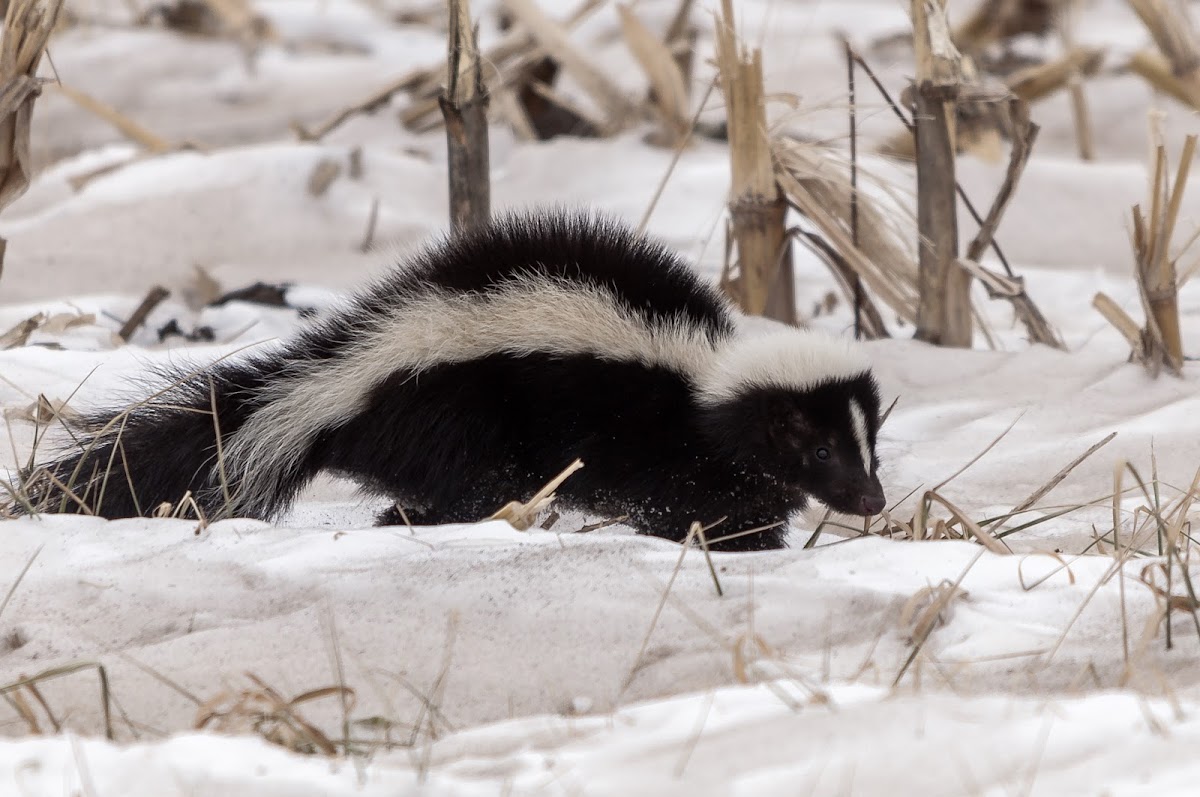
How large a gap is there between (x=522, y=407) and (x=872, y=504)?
39.5 inches

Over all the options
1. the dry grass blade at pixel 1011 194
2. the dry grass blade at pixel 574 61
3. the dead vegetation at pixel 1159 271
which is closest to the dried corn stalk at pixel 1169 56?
the dry grass blade at pixel 1011 194

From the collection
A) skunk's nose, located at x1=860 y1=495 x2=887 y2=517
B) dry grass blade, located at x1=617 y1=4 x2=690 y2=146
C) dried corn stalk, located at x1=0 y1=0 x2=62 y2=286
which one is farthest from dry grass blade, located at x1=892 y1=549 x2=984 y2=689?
dry grass blade, located at x1=617 y1=4 x2=690 y2=146

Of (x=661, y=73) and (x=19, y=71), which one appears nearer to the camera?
(x=19, y=71)

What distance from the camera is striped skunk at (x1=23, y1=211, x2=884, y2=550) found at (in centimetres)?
389

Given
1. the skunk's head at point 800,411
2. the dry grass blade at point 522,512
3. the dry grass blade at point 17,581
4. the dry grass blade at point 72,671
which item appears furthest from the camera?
the skunk's head at point 800,411

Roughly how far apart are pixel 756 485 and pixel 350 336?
49.1 inches

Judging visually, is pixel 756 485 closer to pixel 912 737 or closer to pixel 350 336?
pixel 350 336

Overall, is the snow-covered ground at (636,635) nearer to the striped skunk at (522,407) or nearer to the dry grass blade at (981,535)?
the dry grass blade at (981,535)

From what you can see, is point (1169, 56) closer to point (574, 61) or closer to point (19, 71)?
point (574, 61)

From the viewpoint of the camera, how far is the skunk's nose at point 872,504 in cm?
394

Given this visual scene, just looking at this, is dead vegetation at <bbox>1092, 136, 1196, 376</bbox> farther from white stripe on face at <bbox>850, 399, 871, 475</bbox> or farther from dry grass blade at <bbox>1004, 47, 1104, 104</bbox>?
dry grass blade at <bbox>1004, 47, 1104, 104</bbox>

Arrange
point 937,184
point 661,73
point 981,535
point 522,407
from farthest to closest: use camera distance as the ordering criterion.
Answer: point 661,73 < point 937,184 < point 522,407 < point 981,535

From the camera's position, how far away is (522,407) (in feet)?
13.0

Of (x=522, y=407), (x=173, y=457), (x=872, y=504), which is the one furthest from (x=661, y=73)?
(x=173, y=457)
